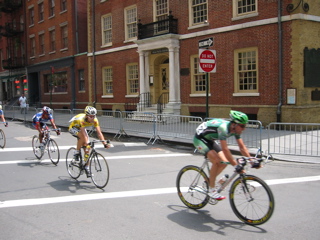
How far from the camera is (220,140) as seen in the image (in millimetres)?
4969

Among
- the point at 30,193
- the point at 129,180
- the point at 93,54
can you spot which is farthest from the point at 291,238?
the point at 93,54

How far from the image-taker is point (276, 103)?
15312mm

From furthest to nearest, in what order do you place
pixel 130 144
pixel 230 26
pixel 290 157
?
pixel 230 26 → pixel 130 144 → pixel 290 157

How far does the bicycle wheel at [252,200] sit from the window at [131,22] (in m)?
19.4

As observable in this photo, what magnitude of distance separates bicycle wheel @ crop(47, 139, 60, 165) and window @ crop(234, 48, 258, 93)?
10382 mm

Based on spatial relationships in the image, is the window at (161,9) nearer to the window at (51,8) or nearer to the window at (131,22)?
the window at (131,22)

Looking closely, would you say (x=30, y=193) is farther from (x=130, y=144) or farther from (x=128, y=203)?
(x=130, y=144)

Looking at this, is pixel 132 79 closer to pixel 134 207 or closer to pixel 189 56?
pixel 189 56

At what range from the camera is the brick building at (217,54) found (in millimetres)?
14852

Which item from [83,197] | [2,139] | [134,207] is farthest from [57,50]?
[134,207]

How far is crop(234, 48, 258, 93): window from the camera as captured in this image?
53.5 feet

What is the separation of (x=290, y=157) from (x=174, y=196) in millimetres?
5126

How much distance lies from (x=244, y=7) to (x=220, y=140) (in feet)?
44.0

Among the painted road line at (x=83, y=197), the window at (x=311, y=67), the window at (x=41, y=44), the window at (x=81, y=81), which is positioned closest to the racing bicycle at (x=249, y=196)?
the painted road line at (x=83, y=197)
